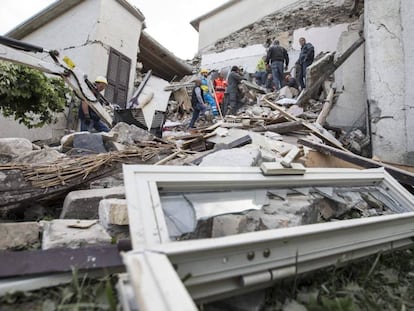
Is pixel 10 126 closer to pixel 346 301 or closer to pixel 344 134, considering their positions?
pixel 344 134

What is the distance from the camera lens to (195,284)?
3.27ft

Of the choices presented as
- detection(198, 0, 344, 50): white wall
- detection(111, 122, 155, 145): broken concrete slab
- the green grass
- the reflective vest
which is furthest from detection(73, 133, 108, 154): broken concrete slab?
detection(198, 0, 344, 50): white wall

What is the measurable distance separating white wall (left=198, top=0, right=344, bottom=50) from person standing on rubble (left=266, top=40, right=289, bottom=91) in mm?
5275

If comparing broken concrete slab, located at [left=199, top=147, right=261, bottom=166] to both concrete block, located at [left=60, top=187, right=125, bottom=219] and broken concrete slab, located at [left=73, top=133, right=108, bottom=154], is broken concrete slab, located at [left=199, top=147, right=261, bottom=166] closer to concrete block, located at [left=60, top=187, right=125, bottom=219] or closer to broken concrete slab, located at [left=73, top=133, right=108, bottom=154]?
concrete block, located at [left=60, top=187, right=125, bottom=219]

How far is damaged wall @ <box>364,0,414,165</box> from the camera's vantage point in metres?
4.34

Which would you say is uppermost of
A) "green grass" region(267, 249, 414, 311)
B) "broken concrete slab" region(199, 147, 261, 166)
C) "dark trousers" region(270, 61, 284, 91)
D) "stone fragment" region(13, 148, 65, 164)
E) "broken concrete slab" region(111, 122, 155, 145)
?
"dark trousers" region(270, 61, 284, 91)

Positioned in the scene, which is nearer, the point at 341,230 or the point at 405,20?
the point at 341,230

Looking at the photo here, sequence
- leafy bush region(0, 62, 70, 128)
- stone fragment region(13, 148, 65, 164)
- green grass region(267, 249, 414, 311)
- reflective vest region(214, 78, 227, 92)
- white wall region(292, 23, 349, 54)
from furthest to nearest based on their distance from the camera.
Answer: white wall region(292, 23, 349, 54) → reflective vest region(214, 78, 227, 92) → leafy bush region(0, 62, 70, 128) → stone fragment region(13, 148, 65, 164) → green grass region(267, 249, 414, 311)

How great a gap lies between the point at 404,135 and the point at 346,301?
4.11m

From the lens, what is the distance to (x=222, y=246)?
1.01 m

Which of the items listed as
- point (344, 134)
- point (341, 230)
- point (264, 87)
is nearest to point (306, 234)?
point (341, 230)

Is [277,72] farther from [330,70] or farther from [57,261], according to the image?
[57,261]

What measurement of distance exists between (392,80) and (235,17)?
11.2 metres

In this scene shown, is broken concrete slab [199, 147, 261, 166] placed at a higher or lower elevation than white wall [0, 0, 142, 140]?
lower
